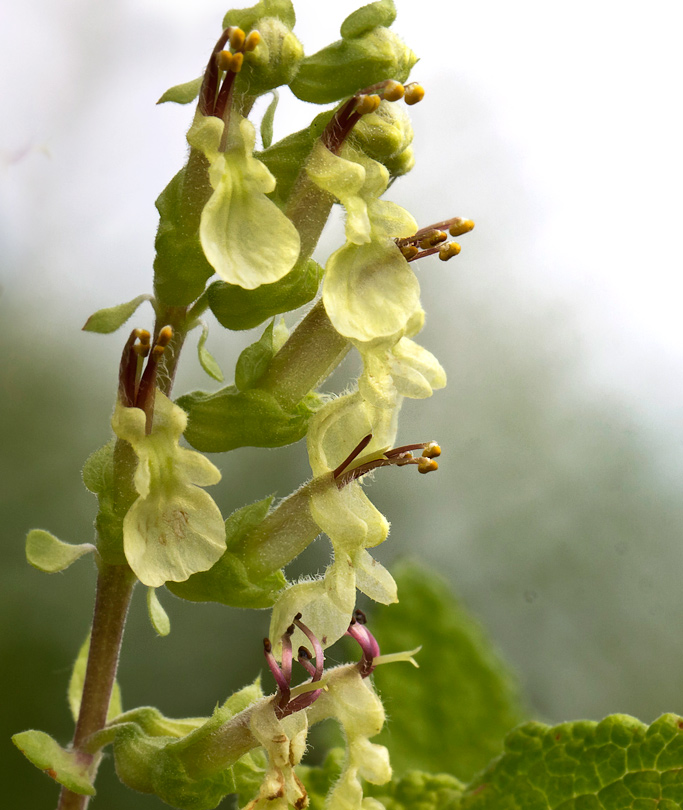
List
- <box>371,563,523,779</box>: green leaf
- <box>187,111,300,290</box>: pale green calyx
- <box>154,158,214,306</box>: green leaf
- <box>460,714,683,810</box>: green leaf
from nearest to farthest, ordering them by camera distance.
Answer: <box>187,111,300,290</box>: pale green calyx, <box>154,158,214,306</box>: green leaf, <box>460,714,683,810</box>: green leaf, <box>371,563,523,779</box>: green leaf

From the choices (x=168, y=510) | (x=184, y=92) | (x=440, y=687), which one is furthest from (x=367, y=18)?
(x=440, y=687)

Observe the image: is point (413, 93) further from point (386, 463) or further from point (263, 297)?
point (386, 463)

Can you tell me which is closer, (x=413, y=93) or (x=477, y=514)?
(x=413, y=93)

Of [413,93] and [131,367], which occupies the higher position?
[413,93]

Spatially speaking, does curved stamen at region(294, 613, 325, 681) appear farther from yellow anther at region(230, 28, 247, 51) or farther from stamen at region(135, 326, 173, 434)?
yellow anther at region(230, 28, 247, 51)

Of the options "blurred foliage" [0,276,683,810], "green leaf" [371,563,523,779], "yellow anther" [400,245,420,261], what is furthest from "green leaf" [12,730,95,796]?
"blurred foliage" [0,276,683,810]

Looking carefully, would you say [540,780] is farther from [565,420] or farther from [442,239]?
[565,420]
